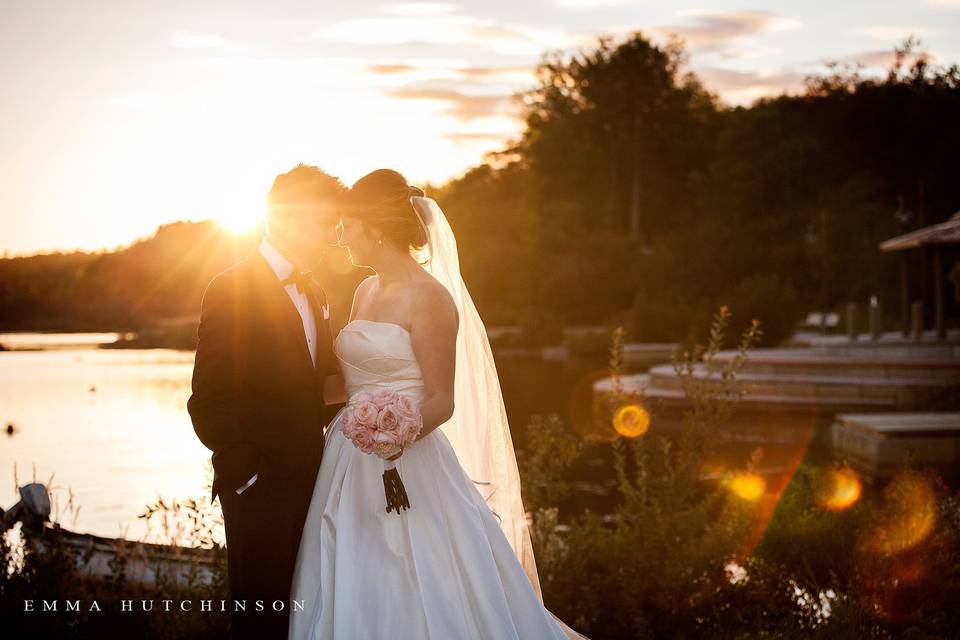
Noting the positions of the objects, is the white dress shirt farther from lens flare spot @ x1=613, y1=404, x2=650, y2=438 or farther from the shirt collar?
lens flare spot @ x1=613, y1=404, x2=650, y2=438

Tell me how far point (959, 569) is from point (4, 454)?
1782cm

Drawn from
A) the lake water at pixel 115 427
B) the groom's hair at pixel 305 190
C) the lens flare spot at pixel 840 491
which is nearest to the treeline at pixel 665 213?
the lake water at pixel 115 427

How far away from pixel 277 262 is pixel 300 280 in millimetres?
117

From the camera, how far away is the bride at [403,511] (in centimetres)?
381

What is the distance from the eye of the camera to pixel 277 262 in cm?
401

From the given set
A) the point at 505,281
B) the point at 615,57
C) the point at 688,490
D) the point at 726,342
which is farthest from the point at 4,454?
the point at 615,57

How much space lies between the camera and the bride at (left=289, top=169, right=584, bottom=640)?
3.81 m

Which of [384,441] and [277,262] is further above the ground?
[277,262]

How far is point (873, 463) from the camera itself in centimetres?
1254

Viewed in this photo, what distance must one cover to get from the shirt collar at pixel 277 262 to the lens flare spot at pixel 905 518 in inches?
177

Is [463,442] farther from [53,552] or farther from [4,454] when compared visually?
[4,454]

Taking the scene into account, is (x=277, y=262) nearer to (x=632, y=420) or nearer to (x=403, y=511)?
(x=403, y=511)

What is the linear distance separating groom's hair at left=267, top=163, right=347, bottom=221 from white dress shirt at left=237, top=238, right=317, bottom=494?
0.18 meters

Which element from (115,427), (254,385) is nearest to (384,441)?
(254,385)
